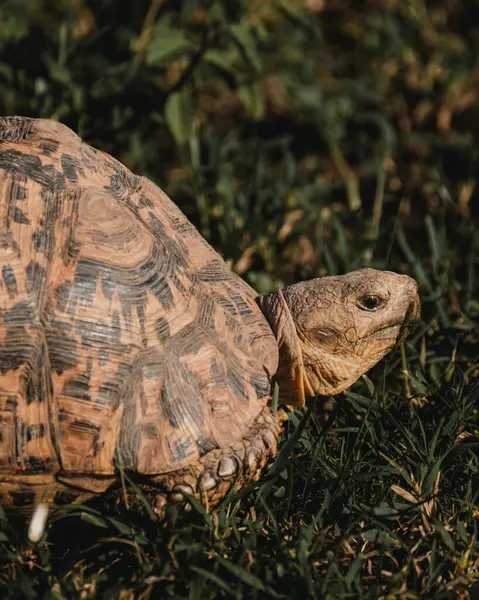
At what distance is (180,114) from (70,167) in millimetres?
1831

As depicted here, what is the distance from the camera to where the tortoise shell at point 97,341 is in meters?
2.52

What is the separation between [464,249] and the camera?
4441 millimetres

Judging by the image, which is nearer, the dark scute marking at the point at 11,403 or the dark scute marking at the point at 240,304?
the dark scute marking at the point at 11,403

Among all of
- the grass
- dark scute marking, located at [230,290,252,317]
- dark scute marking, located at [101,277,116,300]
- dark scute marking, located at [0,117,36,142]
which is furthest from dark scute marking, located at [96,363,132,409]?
dark scute marking, located at [0,117,36,142]

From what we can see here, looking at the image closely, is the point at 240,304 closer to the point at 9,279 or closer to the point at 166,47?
the point at 9,279

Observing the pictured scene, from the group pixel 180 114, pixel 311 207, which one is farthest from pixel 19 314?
pixel 311 207

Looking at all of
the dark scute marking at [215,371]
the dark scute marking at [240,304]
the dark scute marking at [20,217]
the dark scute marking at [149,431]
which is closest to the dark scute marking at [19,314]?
the dark scute marking at [20,217]

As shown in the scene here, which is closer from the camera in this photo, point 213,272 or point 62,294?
point 62,294

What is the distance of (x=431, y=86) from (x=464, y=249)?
5.52 ft

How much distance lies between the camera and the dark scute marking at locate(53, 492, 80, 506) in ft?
8.38

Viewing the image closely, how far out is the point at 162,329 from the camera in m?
2.70

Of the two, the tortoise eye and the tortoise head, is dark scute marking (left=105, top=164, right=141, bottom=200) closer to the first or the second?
Answer: the tortoise head

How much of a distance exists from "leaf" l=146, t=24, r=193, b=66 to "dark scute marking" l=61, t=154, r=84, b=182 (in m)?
1.61

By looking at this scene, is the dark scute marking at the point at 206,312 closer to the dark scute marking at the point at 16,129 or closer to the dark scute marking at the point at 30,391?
the dark scute marking at the point at 30,391
